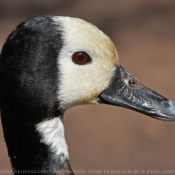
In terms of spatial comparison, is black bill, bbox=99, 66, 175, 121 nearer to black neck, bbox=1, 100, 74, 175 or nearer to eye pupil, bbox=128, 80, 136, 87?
eye pupil, bbox=128, 80, 136, 87

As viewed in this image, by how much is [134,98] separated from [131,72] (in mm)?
3023

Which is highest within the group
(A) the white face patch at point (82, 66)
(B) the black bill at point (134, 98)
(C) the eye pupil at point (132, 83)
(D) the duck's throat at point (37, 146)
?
(A) the white face patch at point (82, 66)

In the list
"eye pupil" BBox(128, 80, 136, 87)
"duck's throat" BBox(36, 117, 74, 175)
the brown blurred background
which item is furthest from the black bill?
the brown blurred background

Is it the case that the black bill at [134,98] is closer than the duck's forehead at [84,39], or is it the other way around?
the duck's forehead at [84,39]

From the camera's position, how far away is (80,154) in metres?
4.69

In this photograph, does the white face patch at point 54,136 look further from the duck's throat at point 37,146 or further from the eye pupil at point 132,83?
the eye pupil at point 132,83

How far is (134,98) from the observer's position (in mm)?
2547

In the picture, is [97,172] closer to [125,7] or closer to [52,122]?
[52,122]

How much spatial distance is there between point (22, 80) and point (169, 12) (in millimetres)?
4555

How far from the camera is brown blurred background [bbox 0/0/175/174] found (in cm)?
464

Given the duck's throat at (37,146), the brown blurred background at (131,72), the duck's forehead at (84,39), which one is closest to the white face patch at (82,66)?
the duck's forehead at (84,39)

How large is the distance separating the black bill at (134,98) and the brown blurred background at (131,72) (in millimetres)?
2039

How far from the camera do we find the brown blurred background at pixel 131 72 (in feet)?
15.2

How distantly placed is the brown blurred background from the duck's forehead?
2.27m
